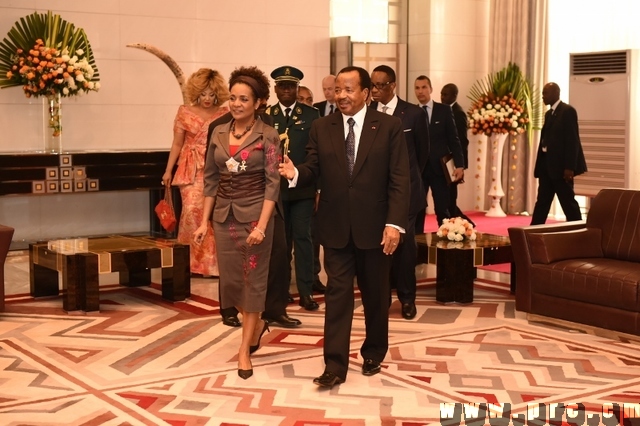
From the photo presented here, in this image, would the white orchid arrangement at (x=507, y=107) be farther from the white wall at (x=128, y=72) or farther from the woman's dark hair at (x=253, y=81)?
the woman's dark hair at (x=253, y=81)

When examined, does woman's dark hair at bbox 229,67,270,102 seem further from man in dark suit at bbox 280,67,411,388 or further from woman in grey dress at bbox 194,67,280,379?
man in dark suit at bbox 280,67,411,388

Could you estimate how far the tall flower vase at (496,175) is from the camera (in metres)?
13.5

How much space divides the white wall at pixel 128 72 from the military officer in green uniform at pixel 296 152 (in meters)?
4.39

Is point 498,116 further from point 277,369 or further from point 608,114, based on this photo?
point 277,369

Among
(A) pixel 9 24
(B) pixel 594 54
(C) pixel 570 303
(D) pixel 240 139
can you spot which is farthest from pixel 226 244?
(B) pixel 594 54

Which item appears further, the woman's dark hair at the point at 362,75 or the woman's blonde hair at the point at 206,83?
the woman's blonde hair at the point at 206,83

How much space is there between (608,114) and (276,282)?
681cm

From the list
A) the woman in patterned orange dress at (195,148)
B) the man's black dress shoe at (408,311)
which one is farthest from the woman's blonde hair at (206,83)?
the man's black dress shoe at (408,311)

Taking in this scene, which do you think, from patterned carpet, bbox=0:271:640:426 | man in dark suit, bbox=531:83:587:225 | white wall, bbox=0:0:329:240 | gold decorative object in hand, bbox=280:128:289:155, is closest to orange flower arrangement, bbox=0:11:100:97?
white wall, bbox=0:0:329:240

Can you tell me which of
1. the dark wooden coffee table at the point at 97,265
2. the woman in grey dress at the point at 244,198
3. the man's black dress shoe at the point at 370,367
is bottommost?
the man's black dress shoe at the point at 370,367

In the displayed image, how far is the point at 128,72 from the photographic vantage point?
1127 centimetres

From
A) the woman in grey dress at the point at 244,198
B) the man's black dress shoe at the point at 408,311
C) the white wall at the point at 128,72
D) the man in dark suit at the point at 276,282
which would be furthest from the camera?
the white wall at the point at 128,72

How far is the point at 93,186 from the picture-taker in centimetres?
1028

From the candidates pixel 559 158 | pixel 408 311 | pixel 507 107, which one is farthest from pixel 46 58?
pixel 507 107
